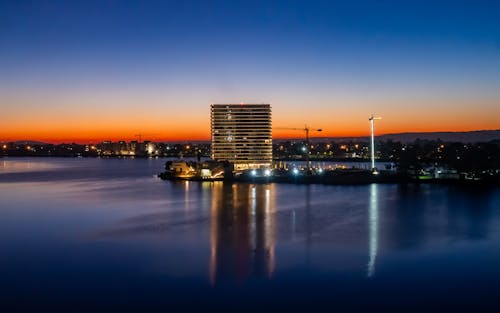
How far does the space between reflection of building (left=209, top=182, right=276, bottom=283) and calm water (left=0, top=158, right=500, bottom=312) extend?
34 mm

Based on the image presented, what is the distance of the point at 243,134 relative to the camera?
4422cm

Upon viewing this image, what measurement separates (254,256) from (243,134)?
35.6 metres

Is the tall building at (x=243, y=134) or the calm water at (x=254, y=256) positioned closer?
the calm water at (x=254, y=256)

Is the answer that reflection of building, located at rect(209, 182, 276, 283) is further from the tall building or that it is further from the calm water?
the tall building

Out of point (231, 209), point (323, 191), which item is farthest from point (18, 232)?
point (323, 191)

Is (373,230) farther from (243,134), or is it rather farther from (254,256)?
(243,134)

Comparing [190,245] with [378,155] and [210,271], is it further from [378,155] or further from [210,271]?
[378,155]

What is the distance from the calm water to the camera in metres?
6.55

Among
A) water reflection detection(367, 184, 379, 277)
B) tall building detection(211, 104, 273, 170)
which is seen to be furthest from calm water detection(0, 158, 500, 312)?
tall building detection(211, 104, 273, 170)

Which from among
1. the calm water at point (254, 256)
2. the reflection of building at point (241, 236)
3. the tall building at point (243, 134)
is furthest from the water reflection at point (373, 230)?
the tall building at point (243, 134)

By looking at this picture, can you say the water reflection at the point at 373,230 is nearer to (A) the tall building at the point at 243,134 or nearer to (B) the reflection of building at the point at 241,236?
(B) the reflection of building at the point at 241,236

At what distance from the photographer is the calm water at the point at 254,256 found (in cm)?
655

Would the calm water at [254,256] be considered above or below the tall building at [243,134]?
below

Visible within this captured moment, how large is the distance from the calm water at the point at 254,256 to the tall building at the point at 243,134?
2704 centimetres
